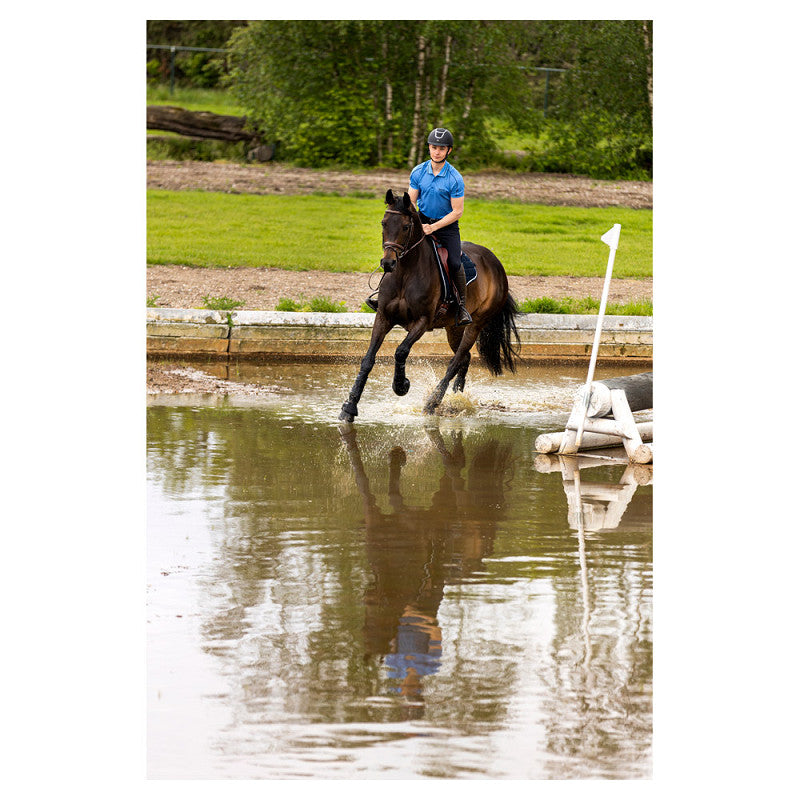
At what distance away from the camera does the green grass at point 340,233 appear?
16547mm

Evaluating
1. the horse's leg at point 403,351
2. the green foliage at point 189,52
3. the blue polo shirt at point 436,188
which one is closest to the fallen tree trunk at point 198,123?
the green foliage at point 189,52

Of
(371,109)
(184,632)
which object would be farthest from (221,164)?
(184,632)

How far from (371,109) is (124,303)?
1601cm

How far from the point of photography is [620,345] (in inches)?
498

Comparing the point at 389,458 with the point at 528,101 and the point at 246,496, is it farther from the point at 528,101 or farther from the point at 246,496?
the point at 528,101

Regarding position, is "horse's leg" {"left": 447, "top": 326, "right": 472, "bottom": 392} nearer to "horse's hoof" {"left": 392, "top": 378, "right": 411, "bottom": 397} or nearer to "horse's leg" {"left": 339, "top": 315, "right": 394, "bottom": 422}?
"horse's hoof" {"left": 392, "top": 378, "right": 411, "bottom": 397}

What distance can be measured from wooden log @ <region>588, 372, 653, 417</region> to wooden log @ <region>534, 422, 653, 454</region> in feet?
0.60

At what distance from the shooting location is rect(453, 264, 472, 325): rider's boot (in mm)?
10352

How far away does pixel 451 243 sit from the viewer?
10250mm

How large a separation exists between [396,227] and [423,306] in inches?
34.7

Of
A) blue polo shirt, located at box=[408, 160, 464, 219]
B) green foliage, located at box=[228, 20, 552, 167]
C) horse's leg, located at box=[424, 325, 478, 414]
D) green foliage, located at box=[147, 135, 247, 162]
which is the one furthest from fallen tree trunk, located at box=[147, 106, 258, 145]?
blue polo shirt, located at box=[408, 160, 464, 219]

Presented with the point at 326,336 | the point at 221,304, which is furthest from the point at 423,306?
the point at 221,304

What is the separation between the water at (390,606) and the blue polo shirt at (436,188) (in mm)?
1930

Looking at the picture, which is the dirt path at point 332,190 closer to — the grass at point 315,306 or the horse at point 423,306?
the grass at point 315,306
